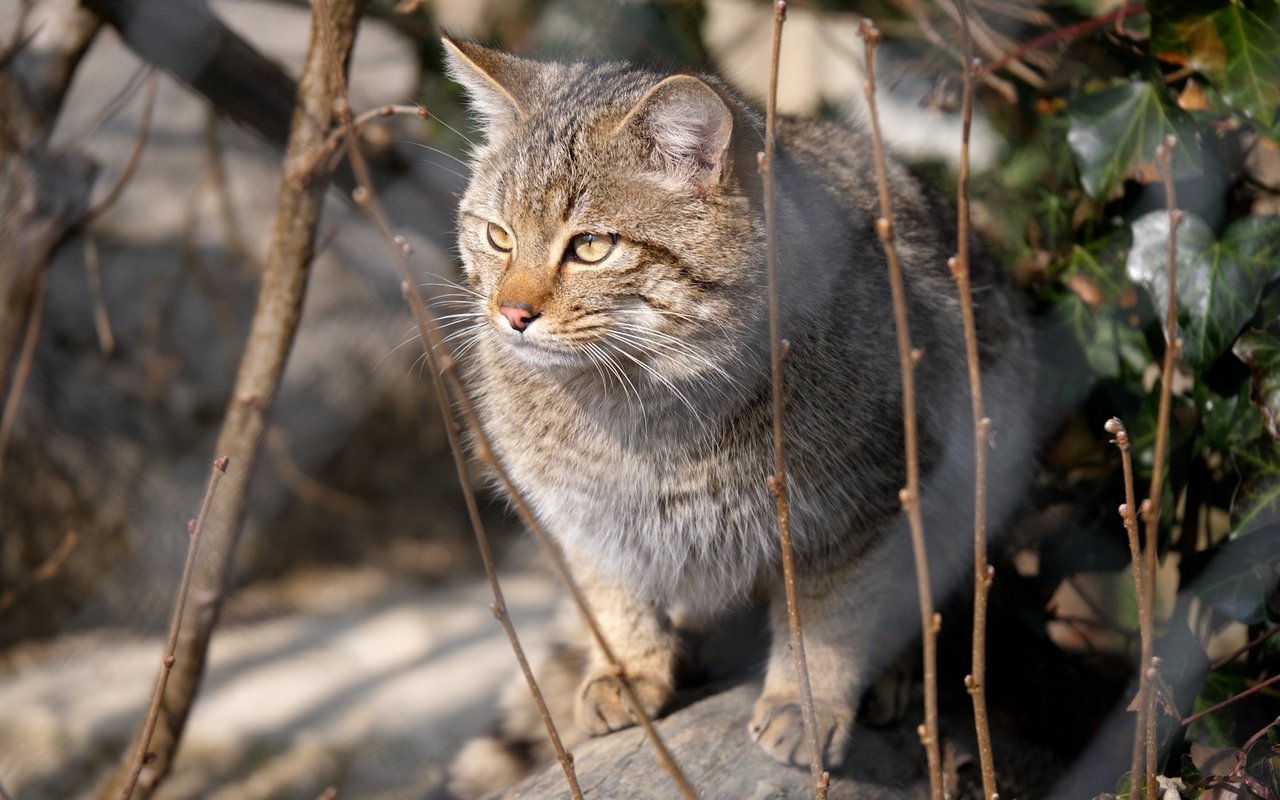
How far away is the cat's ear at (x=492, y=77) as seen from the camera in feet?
5.78

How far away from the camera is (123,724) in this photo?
2.87 metres

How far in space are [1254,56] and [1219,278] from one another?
14.1 inches

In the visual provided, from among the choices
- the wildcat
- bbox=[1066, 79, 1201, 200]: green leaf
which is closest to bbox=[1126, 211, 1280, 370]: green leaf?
bbox=[1066, 79, 1201, 200]: green leaf

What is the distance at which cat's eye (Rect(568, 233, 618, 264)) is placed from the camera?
1640mm

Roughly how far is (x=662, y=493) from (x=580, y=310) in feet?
1.12

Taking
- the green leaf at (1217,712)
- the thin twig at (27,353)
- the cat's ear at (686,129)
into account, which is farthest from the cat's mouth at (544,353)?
the thin twig at (27,353)

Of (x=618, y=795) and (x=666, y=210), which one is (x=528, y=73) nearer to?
(x=666, y=210)

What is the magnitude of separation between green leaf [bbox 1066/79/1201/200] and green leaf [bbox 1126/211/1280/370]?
15 cm

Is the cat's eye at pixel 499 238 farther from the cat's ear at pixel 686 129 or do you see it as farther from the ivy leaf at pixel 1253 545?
the ivy leaf at pixel 1253 545

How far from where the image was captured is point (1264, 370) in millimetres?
1757

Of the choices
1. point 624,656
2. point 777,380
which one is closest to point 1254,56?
point 777,380

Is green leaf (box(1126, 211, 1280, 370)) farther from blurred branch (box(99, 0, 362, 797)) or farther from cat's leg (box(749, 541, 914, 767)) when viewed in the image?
blurred branch (box(99, 0, 362, 797))

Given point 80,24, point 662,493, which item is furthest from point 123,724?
point 662,493

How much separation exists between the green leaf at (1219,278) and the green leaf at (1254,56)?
175 mm
